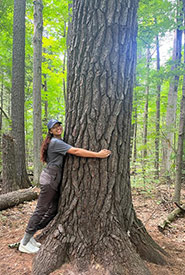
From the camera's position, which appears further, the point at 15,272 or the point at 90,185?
the point at 90,185

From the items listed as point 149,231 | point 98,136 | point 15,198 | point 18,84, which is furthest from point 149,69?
point 15,198

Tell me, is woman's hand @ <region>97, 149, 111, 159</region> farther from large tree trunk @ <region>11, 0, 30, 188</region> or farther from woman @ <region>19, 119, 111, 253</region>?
large tree trunk @ <region>11, 0, 30, 188</region>

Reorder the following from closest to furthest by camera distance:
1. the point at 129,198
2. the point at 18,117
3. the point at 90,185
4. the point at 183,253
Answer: the point at 90,185, the point at 129,198, the point at 183,253, the point at 18,117

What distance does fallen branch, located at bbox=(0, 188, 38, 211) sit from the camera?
17.7 ft

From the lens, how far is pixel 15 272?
2.26 metres

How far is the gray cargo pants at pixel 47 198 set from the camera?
267 cm

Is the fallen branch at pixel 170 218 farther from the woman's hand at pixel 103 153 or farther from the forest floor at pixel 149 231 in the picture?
the woman's hand at pixel 103 153

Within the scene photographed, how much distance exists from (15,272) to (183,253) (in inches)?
104

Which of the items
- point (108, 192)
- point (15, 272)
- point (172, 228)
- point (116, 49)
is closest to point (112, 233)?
point (108, 192)

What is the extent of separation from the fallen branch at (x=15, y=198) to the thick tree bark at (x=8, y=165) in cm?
56

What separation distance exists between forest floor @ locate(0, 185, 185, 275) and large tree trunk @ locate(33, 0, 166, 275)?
263 mm

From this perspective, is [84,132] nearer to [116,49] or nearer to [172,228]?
[116,49]

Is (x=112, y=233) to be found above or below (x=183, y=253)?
above

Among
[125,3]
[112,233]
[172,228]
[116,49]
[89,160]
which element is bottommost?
[172,228]
